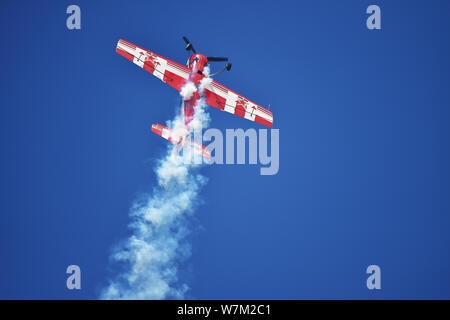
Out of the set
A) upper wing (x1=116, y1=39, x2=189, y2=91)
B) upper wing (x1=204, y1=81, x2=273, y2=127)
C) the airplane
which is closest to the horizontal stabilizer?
the airplane

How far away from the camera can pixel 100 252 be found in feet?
92.3

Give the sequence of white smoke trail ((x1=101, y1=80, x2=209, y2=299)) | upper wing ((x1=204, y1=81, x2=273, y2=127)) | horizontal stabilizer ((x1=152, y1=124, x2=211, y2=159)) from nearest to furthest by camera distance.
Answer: white smoke trail ((x1=101, y1=80, x2=209, y2=299))
upper wing ((x1=204, y1=81, x2=273, y2=127))
horizontal stabilizer ((x1=152, y1=124, x2=211, y2=159))

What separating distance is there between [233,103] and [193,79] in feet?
7.60

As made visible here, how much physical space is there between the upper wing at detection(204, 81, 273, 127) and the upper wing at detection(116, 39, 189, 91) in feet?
4.88

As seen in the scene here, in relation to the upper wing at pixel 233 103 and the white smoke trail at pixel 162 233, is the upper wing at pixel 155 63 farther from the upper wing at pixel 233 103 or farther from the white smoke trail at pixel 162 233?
the upper wing at pixel 233 103

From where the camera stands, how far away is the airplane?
19.7 metres

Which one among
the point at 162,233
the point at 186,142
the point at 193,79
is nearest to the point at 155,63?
the point at 193,79

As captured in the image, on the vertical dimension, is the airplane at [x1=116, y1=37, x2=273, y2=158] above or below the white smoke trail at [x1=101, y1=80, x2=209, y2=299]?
above

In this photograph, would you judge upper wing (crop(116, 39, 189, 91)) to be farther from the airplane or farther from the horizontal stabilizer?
the horizontal stabilizer

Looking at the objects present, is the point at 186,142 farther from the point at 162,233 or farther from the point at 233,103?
the point at 162,233

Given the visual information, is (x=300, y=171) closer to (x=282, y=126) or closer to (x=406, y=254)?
(x=282, y=126)

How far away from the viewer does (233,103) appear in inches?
802
